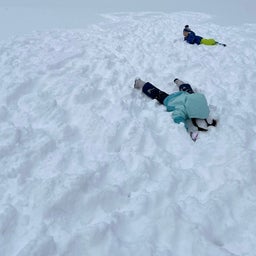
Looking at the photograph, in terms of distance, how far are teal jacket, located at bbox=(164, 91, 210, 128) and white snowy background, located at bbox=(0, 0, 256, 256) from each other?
0.43 feet

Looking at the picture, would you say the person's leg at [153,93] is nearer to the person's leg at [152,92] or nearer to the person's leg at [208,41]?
the person's leg at [152,92]

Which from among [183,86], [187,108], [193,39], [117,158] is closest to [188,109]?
[187,108]

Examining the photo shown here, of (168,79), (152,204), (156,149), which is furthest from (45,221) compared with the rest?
(168,79)

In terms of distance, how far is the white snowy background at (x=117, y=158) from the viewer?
241 cm

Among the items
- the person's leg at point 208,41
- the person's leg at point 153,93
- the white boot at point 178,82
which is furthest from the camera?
the person's leg at point 208,41

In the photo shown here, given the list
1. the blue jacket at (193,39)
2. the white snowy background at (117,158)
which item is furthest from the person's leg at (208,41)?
the white snowy background at (117,158)

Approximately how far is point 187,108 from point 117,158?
118 cm

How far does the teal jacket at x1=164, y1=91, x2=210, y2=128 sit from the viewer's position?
383cm

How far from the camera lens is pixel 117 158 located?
10.2ft

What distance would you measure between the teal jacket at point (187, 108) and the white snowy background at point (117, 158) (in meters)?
0.13

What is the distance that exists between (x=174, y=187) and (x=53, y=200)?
38.3 inches

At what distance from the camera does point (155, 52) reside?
615 centimetres

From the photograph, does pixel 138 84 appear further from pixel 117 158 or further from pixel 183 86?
pixel 117 158

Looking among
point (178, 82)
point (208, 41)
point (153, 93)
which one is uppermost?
point (153, 93)
